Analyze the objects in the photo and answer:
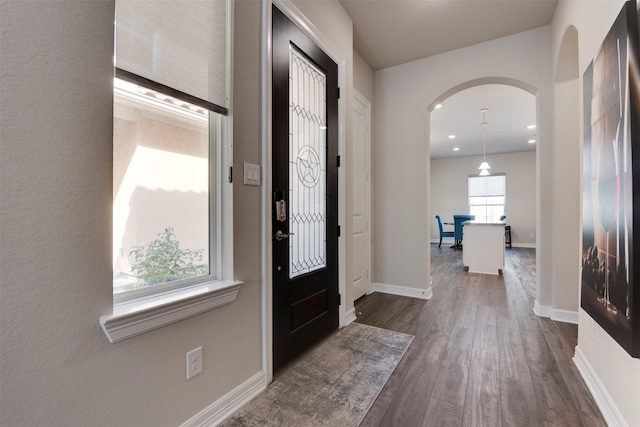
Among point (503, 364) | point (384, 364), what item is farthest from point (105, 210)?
point (503, 364)

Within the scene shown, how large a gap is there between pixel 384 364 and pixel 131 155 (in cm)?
200

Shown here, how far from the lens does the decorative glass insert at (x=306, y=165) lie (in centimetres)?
209

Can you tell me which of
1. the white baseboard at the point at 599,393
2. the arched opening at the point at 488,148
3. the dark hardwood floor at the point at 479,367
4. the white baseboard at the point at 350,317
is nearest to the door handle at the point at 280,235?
the dark hardwood floor at the point at 479,367

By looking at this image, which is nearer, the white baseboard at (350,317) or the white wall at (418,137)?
the white baseboard at (350,317)

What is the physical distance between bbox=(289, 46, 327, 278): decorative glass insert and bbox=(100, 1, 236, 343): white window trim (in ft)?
1.86

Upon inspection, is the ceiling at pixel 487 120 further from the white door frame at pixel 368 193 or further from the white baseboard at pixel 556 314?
the white baseboard at pixel 556 314

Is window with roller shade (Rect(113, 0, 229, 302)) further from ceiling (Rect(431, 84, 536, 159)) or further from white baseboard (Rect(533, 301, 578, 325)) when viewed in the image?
ceiling (Rect(431, 84, 536, 159))

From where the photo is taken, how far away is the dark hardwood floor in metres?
1.54

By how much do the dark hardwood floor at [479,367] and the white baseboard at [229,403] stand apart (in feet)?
2.10

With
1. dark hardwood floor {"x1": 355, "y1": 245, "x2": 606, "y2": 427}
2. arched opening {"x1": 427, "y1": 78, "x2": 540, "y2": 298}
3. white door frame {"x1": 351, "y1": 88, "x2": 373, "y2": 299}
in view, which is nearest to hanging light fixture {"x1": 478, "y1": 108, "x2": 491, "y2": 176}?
arched opening {"x1": 427, "y1": 78, "x2": 540, "y2": 298}

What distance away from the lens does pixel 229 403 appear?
1.53 m

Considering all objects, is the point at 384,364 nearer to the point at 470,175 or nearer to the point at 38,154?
the point at 38,154

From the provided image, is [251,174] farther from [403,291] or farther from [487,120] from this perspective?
[487,120]

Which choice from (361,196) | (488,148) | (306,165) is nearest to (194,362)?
(306,165)
